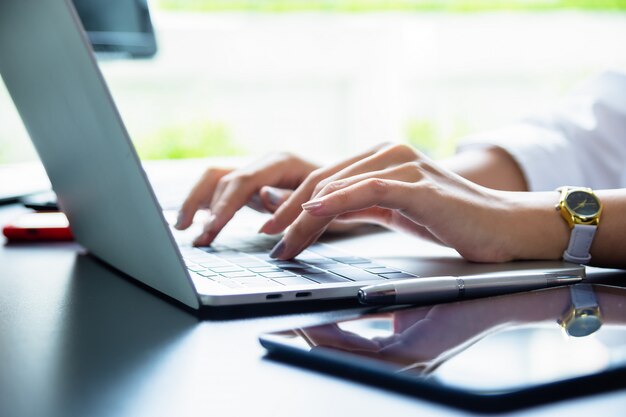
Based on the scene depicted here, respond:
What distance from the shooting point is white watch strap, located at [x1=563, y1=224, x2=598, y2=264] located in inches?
24.8

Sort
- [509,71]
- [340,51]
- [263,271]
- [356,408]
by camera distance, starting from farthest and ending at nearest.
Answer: [509,71] → [340,51] → [263,271] → [356,408]

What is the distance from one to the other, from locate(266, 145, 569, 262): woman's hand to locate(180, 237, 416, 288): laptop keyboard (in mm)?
23

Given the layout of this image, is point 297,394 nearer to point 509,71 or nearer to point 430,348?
point 430,348

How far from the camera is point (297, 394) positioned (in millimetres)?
338

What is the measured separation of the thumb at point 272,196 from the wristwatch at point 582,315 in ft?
1.12

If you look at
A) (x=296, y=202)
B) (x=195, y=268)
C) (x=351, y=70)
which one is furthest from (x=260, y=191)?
(x=351, y=70)

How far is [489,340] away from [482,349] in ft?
0.06

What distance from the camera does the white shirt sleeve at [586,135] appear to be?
0.92 meters

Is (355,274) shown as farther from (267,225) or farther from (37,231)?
(37,231)

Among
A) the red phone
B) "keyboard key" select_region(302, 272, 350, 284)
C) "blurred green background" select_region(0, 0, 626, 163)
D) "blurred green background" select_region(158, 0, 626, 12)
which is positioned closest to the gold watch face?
"keyboard key" select_region(302, 272, 350, 284)

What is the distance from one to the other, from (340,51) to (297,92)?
0.46m

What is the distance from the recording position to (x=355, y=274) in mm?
555

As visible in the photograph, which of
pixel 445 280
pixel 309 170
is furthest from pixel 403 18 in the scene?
pixel 445 280

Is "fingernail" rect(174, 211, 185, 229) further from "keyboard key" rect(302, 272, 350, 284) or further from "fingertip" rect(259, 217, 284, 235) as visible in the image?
"keyboard key" rect(302, 272, 350, 284)
